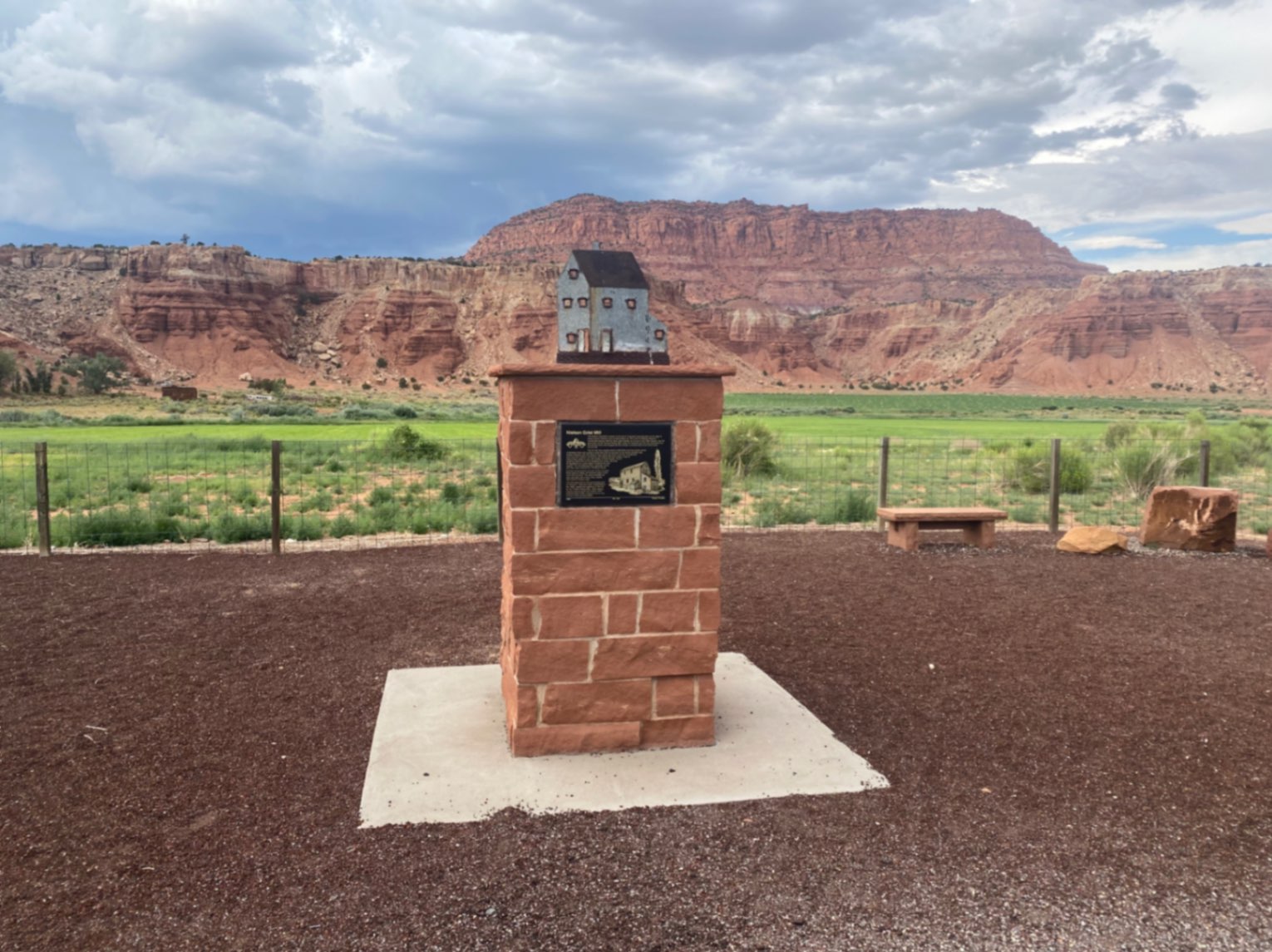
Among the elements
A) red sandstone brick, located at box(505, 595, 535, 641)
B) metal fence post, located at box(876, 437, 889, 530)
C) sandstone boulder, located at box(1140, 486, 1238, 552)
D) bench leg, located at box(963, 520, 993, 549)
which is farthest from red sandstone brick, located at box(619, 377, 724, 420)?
sandstone boulder, located at box(1140, 486, 1238, 552)

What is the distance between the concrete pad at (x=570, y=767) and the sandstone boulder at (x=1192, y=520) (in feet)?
28.2

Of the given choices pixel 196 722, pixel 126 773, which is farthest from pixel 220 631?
pixel 126 773

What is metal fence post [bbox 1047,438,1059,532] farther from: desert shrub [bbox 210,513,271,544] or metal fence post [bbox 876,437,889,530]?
desert shrub [bbox 210,513,271,544]

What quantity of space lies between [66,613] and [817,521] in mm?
10698

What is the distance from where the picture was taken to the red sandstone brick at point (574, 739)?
501cm

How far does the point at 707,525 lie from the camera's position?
5023 mm

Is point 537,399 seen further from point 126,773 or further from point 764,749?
point 126,773

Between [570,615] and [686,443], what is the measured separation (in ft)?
3.72

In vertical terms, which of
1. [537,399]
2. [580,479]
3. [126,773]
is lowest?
[126,773]

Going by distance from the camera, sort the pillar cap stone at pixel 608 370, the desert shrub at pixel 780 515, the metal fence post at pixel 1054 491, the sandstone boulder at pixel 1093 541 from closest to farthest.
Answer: the pillar cap stone at pixel 608 370 → the sandstone boulder at pixel 1093 541 → the metal fence post at pixel 1054 491 → the desert shrub at pixel 780 515

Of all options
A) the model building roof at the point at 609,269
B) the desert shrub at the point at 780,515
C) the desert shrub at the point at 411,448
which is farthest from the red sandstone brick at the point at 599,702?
the desert shrub at the point at 411,448

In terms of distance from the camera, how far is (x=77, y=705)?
5.91m

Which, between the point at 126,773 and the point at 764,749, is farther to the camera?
the point at 764,749

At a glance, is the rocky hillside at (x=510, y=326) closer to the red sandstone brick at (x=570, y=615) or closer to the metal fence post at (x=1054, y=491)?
the metal fence post at (x=1054, y=491)
